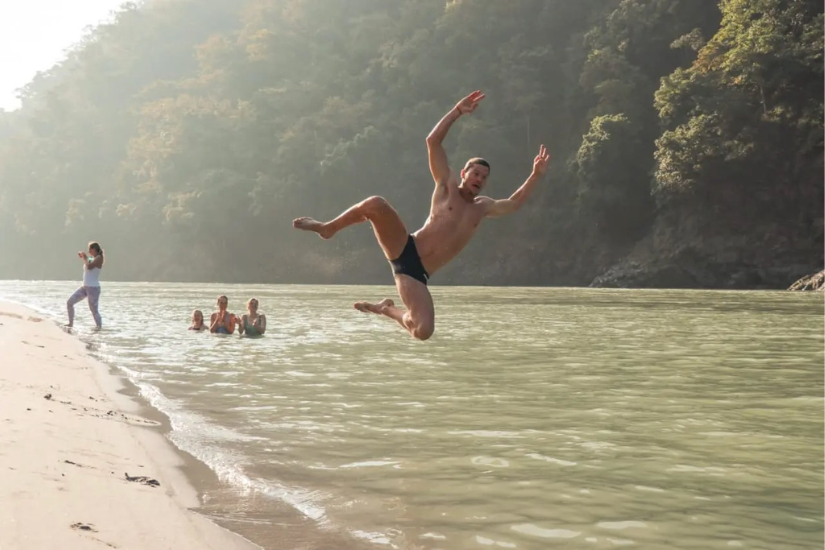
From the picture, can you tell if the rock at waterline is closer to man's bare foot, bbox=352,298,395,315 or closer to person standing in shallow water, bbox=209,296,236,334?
person standing in shallow water, bbox=209,296,236,334

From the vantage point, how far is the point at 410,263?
7.63 metres

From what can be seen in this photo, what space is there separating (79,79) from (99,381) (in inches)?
4014

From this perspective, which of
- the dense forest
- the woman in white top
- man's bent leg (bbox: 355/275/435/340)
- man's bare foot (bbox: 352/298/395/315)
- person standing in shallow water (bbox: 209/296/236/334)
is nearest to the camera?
man's bent leg (bbox: 355/275/435/340)

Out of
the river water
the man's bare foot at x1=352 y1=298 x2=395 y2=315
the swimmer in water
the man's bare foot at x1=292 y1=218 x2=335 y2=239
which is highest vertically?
the man's bare foot at x1=292 y1=218 x2=335 y2=239

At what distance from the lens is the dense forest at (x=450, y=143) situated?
44938 millimetres

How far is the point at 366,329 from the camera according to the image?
19141mm

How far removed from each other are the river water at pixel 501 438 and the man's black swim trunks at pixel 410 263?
142cm

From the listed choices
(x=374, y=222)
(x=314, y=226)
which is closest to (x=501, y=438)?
(x=374, y=222)

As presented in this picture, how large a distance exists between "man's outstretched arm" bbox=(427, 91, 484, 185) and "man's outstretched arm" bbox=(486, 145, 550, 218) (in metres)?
0.53

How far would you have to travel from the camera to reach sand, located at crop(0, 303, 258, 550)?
4.30 meters

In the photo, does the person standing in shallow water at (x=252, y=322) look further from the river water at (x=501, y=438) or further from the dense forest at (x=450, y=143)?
the dense forest at (x=450, y=143)

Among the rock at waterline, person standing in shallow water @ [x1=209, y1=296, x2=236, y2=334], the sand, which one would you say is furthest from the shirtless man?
the rock at waterline

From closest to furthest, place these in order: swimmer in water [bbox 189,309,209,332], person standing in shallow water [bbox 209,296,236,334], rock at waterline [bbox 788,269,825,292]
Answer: person standing in shallow water [bbox 209,296,236,334] < swimmer in water [bbox 189,309,209,332] < rock at waterline [bbox 788,269,825,292]

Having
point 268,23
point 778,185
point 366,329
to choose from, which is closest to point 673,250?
point 778,185
